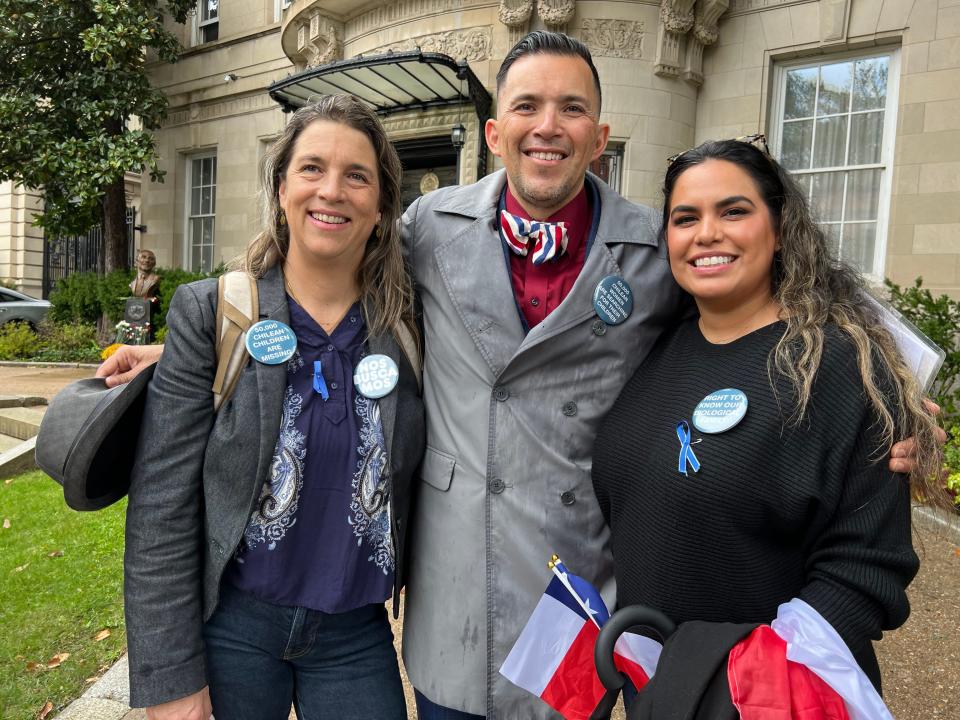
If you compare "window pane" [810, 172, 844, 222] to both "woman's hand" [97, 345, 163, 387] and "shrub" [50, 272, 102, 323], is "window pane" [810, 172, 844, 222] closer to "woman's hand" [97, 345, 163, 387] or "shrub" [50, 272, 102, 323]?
"woman's hand" [97, 345, 163, 387]

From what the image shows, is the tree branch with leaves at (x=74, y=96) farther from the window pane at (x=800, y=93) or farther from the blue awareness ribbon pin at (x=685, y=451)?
the blue awareness ribbon pin at (x=685, y=451)

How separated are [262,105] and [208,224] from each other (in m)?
2.96

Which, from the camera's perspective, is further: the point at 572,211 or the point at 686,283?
the point at 572,211

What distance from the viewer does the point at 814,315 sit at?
5.74ft

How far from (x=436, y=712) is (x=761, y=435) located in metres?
1.29

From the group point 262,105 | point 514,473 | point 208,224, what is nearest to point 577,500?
point 514,473

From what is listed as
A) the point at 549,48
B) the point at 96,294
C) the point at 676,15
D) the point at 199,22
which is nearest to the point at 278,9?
the point at 199,22

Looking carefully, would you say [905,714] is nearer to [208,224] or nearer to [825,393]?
[825,393]

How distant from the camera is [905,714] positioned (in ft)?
10.1

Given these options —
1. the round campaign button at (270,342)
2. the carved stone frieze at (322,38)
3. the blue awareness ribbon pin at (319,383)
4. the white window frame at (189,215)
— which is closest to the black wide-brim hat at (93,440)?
the round campaign button at (270,342)

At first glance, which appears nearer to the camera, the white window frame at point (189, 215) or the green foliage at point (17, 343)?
the green foliage at point (17, 343)

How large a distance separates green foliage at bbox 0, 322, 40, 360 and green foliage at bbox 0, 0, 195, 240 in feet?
7.54

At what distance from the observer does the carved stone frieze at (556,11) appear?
8617mm

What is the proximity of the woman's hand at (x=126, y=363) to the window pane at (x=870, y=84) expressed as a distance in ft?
29.7
